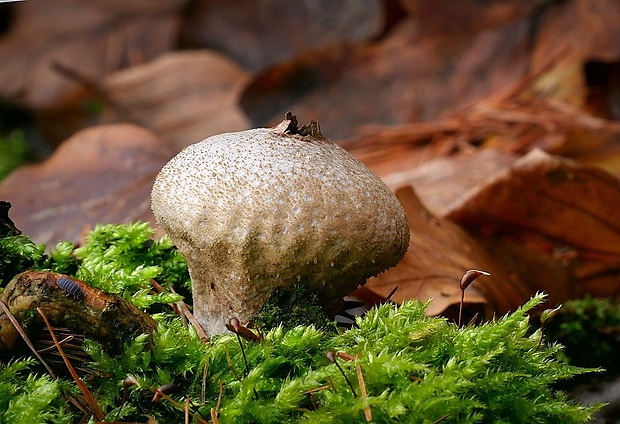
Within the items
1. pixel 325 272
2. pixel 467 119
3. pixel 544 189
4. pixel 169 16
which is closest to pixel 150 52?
pixel 169 16

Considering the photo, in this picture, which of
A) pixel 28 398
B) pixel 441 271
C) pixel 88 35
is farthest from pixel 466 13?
pixel 28 398

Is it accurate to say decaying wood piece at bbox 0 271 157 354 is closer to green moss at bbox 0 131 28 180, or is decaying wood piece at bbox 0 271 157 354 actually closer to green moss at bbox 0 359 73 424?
green moss at bbox 0 359 73 424

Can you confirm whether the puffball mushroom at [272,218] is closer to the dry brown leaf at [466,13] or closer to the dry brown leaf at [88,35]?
the dry brown leaf at [466,13]

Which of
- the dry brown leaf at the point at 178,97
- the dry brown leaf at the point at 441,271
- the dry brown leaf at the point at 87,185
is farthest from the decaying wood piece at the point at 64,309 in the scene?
the dry brown leaf at the point at 178,97

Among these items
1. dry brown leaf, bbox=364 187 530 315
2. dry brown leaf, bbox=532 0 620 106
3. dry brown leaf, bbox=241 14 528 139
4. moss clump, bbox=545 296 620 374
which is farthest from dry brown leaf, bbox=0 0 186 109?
moss clump, bbox=545 296 620 374

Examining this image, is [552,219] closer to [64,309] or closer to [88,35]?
[64,309]

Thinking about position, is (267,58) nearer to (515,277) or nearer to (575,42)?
(575,42)

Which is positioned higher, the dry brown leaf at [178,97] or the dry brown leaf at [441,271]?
the dry brown leaf at [178,97]
